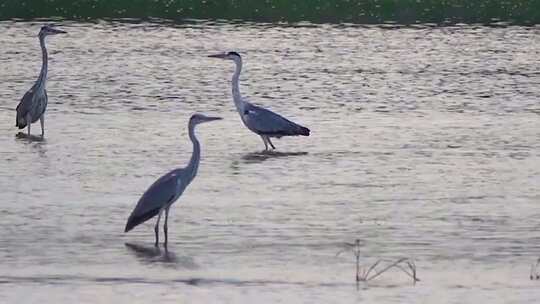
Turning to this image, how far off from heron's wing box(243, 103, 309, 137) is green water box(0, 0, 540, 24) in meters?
15.2

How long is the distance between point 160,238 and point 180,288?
4.92 feet

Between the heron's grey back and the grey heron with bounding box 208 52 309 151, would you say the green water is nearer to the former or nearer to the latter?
the heron's grey back

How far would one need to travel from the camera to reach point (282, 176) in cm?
1442

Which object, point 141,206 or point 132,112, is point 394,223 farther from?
point 132,112

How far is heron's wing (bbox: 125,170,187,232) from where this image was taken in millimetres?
11234

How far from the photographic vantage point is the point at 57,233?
11.7 m

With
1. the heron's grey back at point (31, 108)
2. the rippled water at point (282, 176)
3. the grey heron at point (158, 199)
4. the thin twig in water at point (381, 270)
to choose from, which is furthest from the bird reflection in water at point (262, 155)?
the thin twig in water at point (381, 270)

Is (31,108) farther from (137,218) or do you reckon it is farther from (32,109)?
(137,218)

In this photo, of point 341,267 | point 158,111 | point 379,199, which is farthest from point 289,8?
point 341,267

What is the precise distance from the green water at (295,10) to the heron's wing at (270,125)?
1520cm

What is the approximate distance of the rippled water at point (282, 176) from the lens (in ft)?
33.8

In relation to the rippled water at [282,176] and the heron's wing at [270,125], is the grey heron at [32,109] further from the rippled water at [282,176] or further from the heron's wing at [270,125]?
the heron's wing at [270,125]

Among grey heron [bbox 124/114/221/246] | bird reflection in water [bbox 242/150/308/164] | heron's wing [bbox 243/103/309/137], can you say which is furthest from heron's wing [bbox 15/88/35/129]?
grey heron [bbox 124/114/221/246]

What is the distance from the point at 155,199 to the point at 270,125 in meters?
5.00
